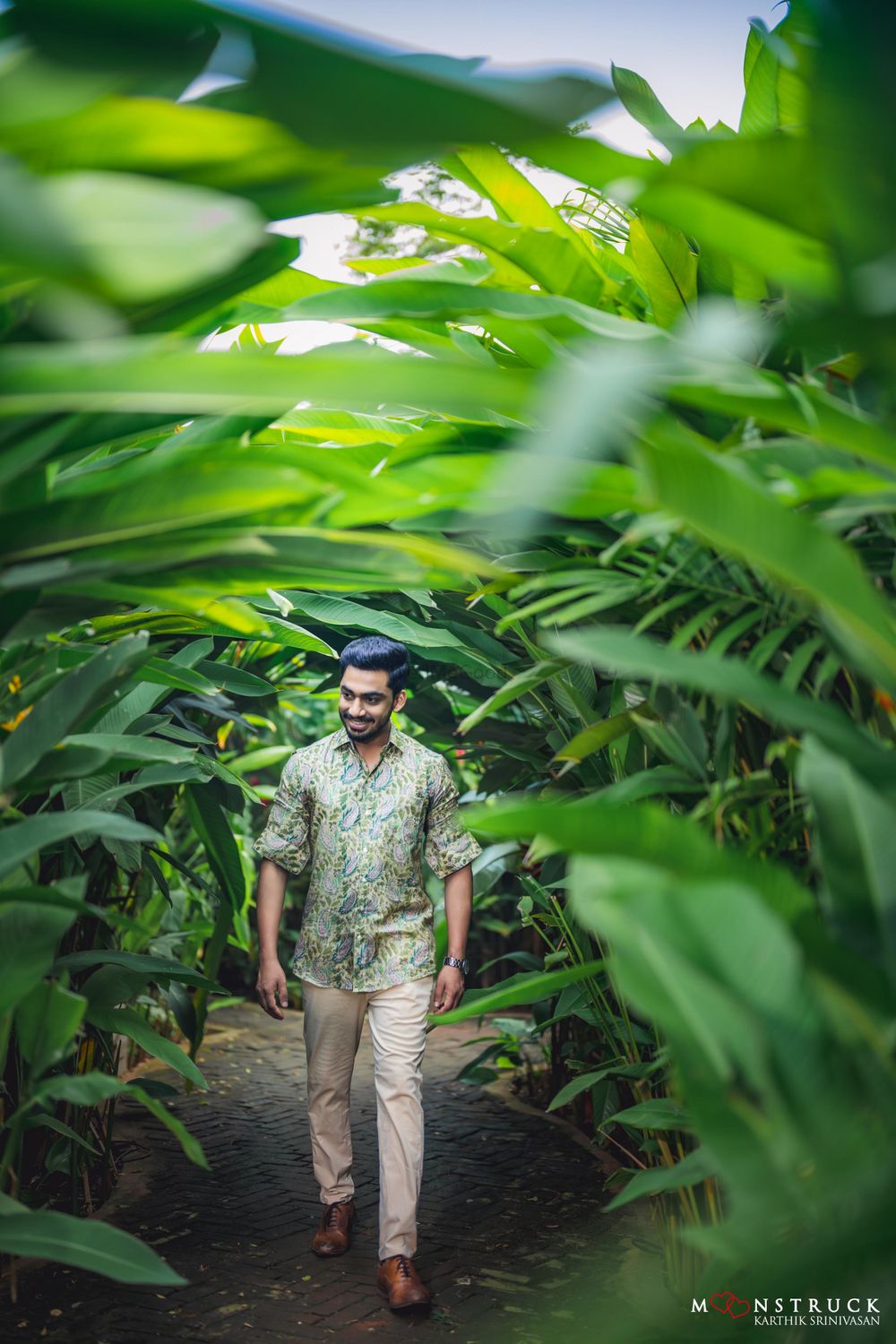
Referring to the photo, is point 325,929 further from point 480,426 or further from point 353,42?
point 353,42

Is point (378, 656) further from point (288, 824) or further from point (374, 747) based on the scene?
point (288, 824)

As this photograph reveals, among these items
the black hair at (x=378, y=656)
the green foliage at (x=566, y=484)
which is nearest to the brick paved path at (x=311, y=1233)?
the green foliage at (x=566, y=484)

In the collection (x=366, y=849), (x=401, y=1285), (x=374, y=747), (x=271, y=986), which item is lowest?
(x=401, y=1285)

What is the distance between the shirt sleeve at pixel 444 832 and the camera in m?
3.26

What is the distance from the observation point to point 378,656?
3162 mm

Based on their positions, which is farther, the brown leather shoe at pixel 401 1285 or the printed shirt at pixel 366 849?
the printed shirt at pixel 366 849

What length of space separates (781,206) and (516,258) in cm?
80

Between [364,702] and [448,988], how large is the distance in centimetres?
85

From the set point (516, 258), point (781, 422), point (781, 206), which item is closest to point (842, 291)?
point (781, 206)

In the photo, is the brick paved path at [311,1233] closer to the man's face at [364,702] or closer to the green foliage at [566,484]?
the green foliage at [566,484]

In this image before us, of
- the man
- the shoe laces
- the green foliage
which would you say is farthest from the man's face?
the shoe laces

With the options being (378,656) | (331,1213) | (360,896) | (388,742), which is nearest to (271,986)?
(360,896)

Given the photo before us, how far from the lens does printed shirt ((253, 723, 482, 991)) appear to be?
3.16 meters

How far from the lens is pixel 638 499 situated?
4.99ft
